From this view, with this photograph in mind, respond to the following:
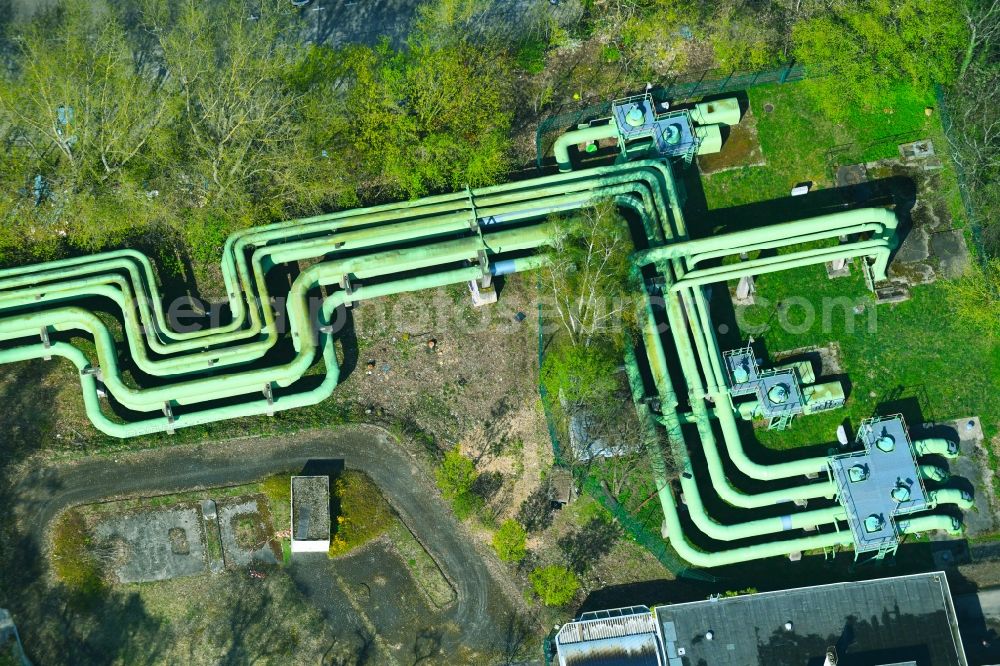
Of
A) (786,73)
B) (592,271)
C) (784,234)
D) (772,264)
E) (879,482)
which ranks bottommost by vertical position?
(879,482)

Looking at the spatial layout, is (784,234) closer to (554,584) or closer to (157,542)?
(554,584)

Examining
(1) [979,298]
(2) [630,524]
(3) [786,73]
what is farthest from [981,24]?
(2) [630,524]

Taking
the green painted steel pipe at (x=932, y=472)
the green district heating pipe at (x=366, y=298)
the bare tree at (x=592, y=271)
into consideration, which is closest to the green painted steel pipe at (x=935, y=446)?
the green painted steel pipe at (x=932, y=472)

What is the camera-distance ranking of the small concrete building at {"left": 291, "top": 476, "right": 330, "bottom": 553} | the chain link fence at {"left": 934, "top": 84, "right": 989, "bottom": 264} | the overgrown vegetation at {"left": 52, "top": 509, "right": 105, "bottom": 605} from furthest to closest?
1. the chain link fence at {"left": 934, "top": 84, "right": 989, "bottom": 264}
2. the overgrown vegetation at {"left": 52, "top": 509, "right": 105, "bottom": 605}
3. the small concrete building at {"left": 291, "top": 476, "right": 330, "bottom": 553}

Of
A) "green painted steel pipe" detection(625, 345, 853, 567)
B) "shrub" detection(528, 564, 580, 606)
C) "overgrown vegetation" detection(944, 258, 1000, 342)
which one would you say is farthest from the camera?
"overgrown vegetation" detection(944, 258, 1000, 342)

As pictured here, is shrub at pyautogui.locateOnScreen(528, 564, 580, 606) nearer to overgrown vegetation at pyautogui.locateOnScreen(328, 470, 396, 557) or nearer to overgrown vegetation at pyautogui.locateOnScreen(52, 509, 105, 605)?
overgrown vegetation at pyautogui.locateOnScreen(328, 470, 396, 557)

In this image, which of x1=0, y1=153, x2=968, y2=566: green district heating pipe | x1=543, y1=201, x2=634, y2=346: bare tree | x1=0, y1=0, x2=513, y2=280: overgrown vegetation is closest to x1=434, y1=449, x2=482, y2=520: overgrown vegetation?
x1=0, y1=153, x2=968, y2=566: green district heating pipe

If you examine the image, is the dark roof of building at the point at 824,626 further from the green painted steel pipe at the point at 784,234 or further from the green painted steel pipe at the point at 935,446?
the green painted steel pipe at the point at 784,234

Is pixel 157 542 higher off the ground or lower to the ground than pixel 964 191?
lower
